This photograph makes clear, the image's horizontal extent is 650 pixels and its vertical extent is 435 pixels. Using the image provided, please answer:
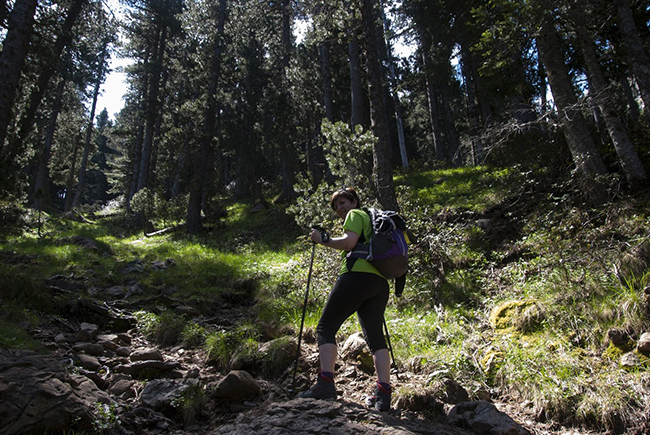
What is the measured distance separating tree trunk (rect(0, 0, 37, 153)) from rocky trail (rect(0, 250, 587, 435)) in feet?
14.5

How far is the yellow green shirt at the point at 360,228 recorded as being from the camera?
314 centimetres

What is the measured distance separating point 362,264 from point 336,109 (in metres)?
17.3

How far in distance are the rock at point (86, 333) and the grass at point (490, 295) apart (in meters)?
0.59

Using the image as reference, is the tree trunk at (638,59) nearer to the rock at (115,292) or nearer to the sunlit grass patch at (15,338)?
the sunlit grass patch at (15,338)

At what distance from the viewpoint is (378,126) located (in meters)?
7.82

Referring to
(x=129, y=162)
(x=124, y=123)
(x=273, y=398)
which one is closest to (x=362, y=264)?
(x=273, y=398)

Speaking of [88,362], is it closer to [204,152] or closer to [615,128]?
[615,128]

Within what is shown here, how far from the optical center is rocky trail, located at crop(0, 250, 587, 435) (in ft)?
8.50

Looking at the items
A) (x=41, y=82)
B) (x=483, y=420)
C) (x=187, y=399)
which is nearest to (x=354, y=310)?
(x=483, y=420)

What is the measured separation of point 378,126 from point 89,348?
6221 mm

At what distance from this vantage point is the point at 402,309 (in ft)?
18.9

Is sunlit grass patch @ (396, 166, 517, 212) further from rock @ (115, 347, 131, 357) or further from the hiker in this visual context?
rock @ (115, 347, 131, 357)

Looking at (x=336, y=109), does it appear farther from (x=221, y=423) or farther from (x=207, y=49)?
(x=221, y=423)

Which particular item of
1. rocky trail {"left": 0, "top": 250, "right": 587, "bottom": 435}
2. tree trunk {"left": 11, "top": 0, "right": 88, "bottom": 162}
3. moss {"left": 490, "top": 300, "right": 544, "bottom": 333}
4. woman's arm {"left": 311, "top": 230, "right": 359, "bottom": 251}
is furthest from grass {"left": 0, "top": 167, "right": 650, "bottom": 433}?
tree trunk {"left": 11, "top": 0, "right": 88, "bottom": 162}
